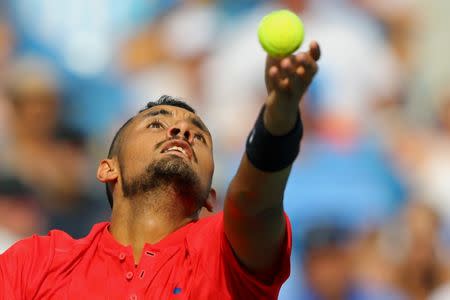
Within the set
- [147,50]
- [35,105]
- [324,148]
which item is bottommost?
[324,148]

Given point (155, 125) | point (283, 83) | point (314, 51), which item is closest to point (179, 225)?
point (155, 125)

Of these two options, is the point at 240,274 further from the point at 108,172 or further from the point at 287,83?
the point at 108,172

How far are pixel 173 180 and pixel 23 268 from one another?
31.4 inches

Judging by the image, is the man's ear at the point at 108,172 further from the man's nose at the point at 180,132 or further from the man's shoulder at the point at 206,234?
the man's shoulder at the point at 206,234

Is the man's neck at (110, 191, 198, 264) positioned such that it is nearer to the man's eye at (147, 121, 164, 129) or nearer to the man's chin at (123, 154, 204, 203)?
the man's chin at (123, 154, 204, 203)

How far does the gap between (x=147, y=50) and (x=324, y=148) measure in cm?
183

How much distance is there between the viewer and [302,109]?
7461 mm

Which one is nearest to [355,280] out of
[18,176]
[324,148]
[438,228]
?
[438,228]

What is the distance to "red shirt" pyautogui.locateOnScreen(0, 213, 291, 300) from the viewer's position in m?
3.52

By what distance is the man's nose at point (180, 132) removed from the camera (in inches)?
171

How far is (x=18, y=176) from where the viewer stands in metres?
6.96

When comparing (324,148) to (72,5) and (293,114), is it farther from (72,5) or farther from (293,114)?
(293,114)

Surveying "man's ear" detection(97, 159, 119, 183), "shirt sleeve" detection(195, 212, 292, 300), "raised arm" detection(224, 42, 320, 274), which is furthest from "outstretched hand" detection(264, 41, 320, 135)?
"man's ear" detection(97, 159, 119, 183)

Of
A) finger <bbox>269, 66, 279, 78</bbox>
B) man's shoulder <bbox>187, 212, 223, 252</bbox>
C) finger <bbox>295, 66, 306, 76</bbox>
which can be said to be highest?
finger <bbox>269, 66, 279, 78</bbox>
